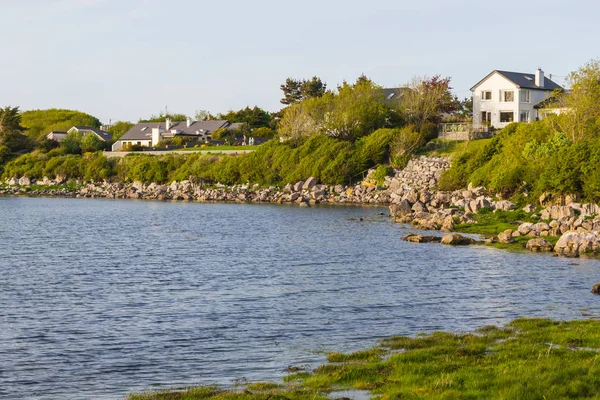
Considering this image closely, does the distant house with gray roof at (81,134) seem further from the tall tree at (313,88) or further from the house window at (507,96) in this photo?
the house window at (507,96)

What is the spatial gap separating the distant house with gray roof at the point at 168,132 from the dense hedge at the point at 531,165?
272 feet

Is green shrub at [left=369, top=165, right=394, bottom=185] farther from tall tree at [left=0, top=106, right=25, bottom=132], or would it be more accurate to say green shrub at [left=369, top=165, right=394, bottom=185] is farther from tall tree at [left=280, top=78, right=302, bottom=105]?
tall tree at [left=0, top=106, right=25, bottom=132]

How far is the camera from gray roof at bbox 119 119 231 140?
16562cm

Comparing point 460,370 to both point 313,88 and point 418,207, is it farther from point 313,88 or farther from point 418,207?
point 313,88

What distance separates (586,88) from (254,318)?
68.6m

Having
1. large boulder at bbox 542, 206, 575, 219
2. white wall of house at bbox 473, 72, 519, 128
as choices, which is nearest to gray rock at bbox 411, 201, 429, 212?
large boulder at bbox 542, 206, 575, 219

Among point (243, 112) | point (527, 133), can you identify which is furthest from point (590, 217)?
point (243, 112)

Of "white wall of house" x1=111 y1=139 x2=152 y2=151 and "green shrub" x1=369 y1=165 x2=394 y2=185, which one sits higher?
"white wall of house" x1=111 y1=139 x2=152 y2=151

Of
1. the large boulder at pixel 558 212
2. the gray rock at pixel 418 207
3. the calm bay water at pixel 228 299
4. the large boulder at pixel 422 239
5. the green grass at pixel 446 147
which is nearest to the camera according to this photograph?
the calm bay water at pixel 228 299

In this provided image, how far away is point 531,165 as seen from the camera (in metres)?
73.6

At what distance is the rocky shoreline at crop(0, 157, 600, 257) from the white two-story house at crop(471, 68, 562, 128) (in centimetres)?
1792

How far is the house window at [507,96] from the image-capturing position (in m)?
112

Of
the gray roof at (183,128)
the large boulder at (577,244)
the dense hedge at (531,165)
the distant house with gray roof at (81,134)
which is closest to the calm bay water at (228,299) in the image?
the large boulder at (577,244)

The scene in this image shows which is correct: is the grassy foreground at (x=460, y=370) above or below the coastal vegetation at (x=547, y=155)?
below
